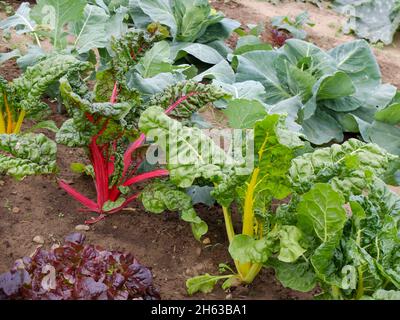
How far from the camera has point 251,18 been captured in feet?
19.4

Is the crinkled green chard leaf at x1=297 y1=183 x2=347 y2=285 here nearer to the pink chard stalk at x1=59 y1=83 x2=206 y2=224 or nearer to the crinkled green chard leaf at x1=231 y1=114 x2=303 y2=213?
the crinkled green chard leaf at x1=231 y1=114 x2=303 y2=213

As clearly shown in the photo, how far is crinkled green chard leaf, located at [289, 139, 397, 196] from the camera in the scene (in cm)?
223

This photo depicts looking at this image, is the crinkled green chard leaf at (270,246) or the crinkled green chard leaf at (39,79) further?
the crinkled green chard leaf at (39,79)

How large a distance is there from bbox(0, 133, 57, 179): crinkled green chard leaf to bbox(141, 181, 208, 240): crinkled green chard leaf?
1.51 ft

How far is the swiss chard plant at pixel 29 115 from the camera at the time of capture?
2451 millimetres

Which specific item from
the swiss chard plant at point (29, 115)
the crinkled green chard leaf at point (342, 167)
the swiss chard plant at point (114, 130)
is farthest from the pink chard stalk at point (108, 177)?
the crinkled green chard leaf at point (342, 167)

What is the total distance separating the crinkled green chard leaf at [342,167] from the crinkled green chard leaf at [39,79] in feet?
3.62

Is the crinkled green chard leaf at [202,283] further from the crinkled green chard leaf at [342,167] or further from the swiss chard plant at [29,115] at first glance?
the swiss chard plant at [29,115]

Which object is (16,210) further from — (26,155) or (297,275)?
(297,275)

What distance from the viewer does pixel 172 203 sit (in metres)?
2.53

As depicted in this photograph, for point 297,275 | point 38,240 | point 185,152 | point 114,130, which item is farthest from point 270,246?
point 38,240
